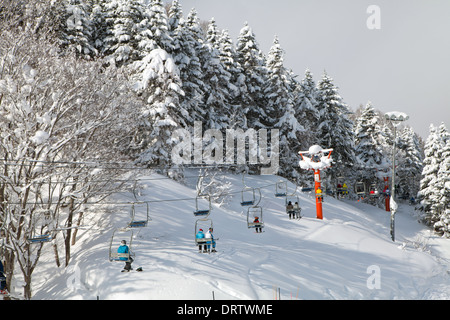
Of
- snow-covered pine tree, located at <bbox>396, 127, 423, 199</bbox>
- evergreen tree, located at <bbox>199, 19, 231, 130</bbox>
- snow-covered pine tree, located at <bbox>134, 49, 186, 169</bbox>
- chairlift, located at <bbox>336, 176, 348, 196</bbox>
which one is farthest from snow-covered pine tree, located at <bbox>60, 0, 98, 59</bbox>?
snow-covered pine tree, located at <bbox>396, 127, 423, 199</bbox>

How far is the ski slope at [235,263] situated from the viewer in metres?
14.5

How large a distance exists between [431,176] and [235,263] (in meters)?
32.2

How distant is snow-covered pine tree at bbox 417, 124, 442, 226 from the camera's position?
125 ft

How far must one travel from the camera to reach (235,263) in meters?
16.9

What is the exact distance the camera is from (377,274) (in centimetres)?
1816

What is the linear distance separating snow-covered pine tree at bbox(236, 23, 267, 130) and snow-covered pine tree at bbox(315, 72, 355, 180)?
903cm

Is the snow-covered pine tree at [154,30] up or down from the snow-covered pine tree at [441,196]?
up

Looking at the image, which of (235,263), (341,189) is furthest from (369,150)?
(235,263)

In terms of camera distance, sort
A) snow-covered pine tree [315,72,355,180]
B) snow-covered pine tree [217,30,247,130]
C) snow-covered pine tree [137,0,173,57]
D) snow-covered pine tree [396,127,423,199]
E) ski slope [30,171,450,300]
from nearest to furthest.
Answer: ski slope [30,171,450,300]
snow-covered pine tree [137,0,173,57]
snow-covered pine tree [217,30,247,130]
snow-covered pine tree [315,72,355,180]
snow-covered pine tree [396,127,423,199]

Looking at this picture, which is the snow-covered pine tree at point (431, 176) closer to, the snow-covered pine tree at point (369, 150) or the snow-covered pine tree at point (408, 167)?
the snow-covered pine tree at point (369, 150)

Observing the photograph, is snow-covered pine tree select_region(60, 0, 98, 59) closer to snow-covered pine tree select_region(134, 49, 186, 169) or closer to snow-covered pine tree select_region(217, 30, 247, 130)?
snow-covered pine tree select_region(134, 49, 186, 169)

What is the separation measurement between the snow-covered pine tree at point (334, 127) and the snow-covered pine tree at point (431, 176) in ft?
28.0

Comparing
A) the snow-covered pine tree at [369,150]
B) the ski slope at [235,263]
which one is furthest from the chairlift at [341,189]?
the snow-covered pine tree at [369,150]

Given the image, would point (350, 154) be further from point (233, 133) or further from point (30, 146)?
point (30, 146)
